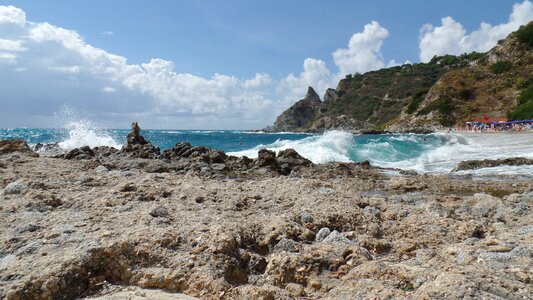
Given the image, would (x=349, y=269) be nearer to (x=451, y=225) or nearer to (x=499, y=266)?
(x=499, y=266)

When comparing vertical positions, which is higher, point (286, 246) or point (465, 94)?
point (465, 94)

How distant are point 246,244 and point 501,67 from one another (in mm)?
87227

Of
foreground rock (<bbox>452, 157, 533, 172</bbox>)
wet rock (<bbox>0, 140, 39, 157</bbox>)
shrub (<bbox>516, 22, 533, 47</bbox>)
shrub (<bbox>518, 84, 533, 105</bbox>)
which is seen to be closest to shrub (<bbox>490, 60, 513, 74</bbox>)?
shrub (<bbox>516, 22, 533, 47</bbox>)

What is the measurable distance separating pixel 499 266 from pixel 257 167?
1344cm

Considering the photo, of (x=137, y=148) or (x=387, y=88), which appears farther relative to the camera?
(x=387, y=88)

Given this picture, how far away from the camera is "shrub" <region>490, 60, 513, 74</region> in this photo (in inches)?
2958

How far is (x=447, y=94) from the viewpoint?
78688 mm

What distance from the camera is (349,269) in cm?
392

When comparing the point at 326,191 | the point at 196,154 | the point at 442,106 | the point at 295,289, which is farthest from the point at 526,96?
the point at 295,289

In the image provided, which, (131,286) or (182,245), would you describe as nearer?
(131,286)

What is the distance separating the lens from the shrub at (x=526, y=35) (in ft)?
250

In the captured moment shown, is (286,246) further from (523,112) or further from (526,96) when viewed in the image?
(526,96)

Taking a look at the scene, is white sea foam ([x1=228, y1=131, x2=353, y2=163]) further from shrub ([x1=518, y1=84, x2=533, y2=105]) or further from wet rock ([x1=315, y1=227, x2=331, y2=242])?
shrub ([x1=518, y1=84, x2=533, y2=105])

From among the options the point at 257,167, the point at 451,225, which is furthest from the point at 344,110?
the point at 451,225
